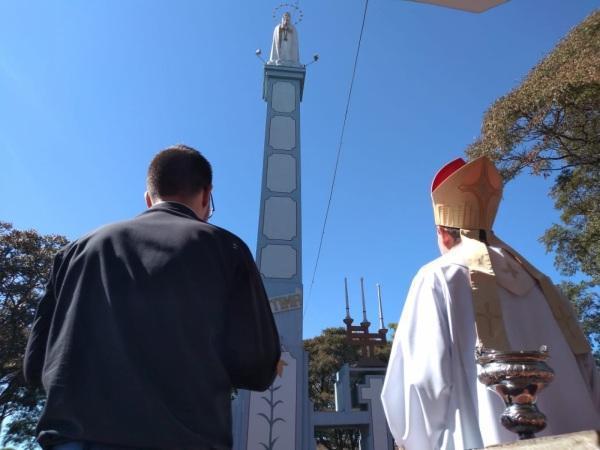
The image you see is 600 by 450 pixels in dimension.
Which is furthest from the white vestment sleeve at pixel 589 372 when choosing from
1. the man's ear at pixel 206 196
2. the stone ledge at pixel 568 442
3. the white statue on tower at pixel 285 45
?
the white statue on tower at pixel 285 45

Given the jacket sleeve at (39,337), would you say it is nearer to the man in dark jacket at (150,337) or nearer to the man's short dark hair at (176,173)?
the man in dark jacket at (150,337)

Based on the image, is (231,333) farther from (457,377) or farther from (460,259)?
(460,259)

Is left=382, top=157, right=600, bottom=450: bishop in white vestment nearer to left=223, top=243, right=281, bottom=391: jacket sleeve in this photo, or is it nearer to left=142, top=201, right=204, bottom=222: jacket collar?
left=223, top=243, right=281, bottom=391: jacket sleeve

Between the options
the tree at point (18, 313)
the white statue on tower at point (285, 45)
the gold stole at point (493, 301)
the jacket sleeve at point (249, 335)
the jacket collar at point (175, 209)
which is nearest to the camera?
the jacket sleeve at point (249, 335)

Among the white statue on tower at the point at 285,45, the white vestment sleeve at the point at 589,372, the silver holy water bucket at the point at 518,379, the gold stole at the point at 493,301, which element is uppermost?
the white statue on tower at the point at 285,45

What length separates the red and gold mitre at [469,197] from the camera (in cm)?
204

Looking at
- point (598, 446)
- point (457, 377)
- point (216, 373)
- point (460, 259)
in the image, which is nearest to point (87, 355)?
point (216, 373)

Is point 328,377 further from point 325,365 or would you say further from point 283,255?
point 283,255

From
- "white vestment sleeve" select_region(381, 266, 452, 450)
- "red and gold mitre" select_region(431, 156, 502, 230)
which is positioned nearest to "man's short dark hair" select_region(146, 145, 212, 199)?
"white vestment sleeve" select_region(381, 266, 452, 450)

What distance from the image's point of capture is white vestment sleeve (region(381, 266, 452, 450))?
151cm

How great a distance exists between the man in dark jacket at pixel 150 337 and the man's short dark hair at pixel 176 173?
9 cm

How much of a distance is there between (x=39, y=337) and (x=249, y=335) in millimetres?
476

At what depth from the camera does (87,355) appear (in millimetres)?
915

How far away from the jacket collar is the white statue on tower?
9.32 meters
